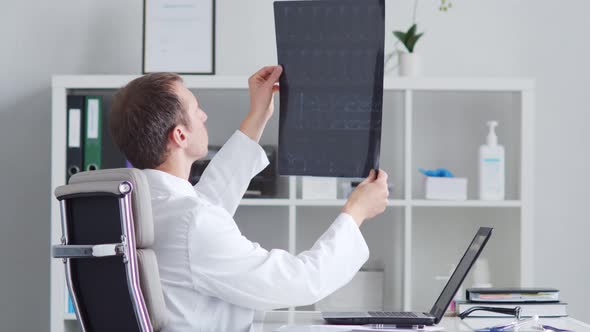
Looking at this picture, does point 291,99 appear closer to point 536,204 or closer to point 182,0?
point 182,0

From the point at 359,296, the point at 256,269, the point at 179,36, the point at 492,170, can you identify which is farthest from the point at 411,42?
the point at 256,269

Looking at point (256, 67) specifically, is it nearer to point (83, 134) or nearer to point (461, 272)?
point (83, 134)

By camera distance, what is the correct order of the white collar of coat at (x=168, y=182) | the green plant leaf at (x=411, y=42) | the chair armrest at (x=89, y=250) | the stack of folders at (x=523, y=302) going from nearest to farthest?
1. the chair armrest at (x=89, y=250)
2. the white collar of coat at (x=168, y=182)
3. the stack of folders at (x=523, y=302)
4. the green plant leaf at (x=411, y=42)

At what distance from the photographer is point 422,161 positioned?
298cm

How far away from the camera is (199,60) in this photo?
2805mm

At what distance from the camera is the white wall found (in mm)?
2969

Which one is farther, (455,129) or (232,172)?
(455,129)

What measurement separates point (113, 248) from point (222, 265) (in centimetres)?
20

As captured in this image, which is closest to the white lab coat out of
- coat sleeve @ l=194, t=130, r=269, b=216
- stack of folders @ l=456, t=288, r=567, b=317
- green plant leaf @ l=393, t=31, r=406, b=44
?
coat sleeve @ l=194, t=130, r=269, b=216

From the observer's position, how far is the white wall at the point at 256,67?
297 cm

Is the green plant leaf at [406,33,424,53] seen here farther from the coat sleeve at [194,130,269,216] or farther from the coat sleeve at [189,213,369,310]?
the coat sleeve at [189,213,369,310]

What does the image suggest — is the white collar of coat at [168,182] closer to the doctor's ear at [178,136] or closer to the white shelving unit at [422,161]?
the doctor's ear at [178,136]

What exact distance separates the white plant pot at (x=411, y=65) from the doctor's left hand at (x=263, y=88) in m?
1.14

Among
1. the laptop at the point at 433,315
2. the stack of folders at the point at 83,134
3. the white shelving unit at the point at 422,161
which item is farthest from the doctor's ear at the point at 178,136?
the stack of folders at the point at 83,134
